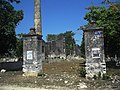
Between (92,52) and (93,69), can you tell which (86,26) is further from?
(93,69)

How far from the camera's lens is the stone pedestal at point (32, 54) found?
19.3 m

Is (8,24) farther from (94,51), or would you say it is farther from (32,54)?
(94,51)

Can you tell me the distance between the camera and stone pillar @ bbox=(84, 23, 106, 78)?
646 inches

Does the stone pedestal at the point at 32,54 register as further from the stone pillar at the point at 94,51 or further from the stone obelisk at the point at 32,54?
the stone pillar at the point at 94,51

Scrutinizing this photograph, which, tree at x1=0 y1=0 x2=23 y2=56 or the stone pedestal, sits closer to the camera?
the stone pedestal

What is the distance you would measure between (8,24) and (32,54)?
9.47 m

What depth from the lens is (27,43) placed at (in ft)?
64.6

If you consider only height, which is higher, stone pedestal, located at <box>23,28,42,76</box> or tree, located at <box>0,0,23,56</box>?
tree, located at <box>0,0,23,56</box>

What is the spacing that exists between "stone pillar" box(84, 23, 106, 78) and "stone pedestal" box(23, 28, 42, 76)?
445 cm

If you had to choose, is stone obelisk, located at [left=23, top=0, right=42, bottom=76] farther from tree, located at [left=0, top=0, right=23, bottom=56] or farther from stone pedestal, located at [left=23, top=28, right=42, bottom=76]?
tree, located at [left=0, top=0, right=23, bottom=56]

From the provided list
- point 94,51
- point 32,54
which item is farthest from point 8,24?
point 94,51

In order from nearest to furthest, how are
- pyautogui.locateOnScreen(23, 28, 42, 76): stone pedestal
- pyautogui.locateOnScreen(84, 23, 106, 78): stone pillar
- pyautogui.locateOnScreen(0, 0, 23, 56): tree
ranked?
pyautogui.locateOnScreen(84, 23, 106, 78): stone pillar → pyautogui.locateOnScreen(23, 28, 42, 76): stone pedestal → pyautogui.locateOnScreen(0, 0, 23, 56): tree

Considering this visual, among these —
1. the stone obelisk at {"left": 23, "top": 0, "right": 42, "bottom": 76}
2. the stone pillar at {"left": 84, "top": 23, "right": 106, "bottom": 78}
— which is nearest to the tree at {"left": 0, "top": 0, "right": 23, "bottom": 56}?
the stone obelisk at {"left": 23, "top": 0, "right": 42, "bottom": 76}

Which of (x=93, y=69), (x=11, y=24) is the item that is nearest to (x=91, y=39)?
(x=93, y=69)
